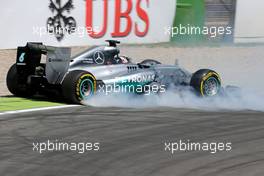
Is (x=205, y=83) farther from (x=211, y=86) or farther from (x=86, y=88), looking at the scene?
(x=86, y=88)

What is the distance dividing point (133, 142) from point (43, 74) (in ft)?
15.4

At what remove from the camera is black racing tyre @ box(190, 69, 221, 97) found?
1364cm

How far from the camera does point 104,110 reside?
12117mm

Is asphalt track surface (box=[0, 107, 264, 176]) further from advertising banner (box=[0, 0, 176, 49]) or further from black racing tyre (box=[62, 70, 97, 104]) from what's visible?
advertising banner (box=[0, 0, 176, 49])

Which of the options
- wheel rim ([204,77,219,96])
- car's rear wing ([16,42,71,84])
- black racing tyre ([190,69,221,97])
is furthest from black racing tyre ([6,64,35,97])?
wheel rim ([204,77,219,96])

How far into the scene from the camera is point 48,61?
42.4 ft

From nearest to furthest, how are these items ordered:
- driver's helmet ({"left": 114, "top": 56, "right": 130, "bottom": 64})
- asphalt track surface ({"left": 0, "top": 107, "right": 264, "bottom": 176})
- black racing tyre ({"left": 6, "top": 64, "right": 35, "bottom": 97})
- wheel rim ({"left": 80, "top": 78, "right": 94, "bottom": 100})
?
asphalt track surface ({"left": 0, "top": 107, "right": 264, "bottom": 176}) → wheel rim ({"left": 80, "top": 78, "right": 94, "bottom": 100}) → black racing tyre ({"left": 6, "top": 64, "right": 35, "bottom": 97}) → driver's helmet ({"left": 114, "top": 56, "right": 130, "bottom": 64})

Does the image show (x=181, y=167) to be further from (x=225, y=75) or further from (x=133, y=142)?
(x=225, y=75)

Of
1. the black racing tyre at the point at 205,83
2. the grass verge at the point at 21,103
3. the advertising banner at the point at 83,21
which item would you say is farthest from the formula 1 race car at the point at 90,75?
the advertising banner at the point at 83,21

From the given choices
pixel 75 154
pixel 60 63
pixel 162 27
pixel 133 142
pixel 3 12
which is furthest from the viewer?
pixel 162 27

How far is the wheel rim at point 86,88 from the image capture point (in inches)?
501

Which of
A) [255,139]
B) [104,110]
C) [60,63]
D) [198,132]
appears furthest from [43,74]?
[255,139]

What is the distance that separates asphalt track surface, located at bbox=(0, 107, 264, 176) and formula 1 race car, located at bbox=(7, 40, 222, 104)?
707mm

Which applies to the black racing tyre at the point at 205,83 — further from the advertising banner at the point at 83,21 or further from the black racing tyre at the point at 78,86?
the advertising banner at the point at 83,21
